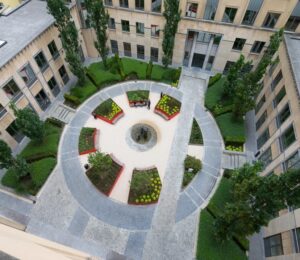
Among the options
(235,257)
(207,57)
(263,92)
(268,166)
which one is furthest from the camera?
(207,57)

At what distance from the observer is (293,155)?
20625 millimetres

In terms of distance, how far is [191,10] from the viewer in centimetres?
3030

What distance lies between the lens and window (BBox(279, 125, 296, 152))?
2144cm

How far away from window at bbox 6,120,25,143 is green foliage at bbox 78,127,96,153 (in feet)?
25.7

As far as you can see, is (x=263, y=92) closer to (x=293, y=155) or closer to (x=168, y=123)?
(x=293, y=155)

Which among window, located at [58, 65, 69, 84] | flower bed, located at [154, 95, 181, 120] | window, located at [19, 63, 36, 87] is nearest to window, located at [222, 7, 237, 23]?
flower bed, located at [154, 95, 181, 120]

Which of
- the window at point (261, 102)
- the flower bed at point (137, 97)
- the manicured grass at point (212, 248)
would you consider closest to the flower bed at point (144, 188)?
the manicured grass at point (212, 248)

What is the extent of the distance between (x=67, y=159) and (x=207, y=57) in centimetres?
2693

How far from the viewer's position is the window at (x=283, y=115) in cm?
2297

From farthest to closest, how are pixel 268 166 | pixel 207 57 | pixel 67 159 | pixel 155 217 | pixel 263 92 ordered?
pixel 207 57
pixel 263 92
pixel 67 159
pixel 268 166
pixel 155 217

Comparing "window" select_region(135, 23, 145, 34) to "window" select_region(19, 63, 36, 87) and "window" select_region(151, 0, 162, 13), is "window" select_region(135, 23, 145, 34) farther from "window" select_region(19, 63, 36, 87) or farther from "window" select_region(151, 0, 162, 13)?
"window" select_region(19, 63, 36, 87)

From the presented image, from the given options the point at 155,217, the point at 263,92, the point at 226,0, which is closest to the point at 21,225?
the point at 155,217

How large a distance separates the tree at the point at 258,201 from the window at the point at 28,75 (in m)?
27.2

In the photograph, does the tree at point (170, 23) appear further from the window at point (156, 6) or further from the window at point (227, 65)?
the window at point (227, 65)
